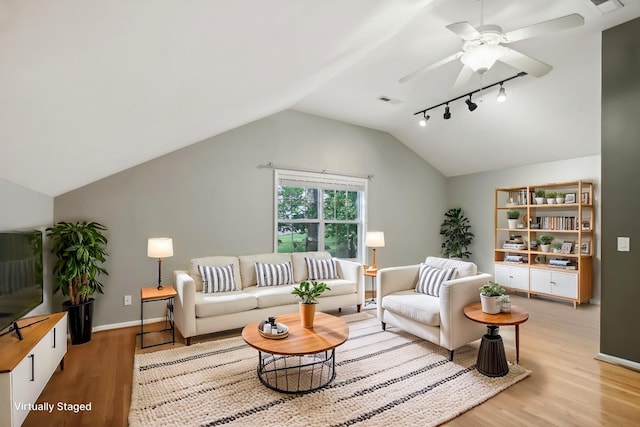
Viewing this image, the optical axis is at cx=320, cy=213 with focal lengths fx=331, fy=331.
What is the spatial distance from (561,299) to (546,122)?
270 centimetres

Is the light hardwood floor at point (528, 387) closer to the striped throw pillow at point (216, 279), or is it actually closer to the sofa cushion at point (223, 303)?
the sofa cushion at point (223, 303)

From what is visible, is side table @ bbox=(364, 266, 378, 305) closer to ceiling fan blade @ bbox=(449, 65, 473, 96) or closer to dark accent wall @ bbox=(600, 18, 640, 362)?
dark accent wall @ bbox=(600, 18, 640, 362)

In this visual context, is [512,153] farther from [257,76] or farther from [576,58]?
[257,76]

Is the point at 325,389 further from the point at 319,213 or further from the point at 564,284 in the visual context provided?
the point at 564,284

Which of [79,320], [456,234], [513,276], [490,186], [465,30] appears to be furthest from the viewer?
[456,234]

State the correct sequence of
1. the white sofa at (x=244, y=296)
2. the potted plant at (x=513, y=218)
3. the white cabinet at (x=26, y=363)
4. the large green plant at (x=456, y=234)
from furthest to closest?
1. the large green plant at (x=456, y=234)
2. the potted plant at (x=513, y=218)
3. the white sofa at (x=244, y=296)
4. the white cabinet at (x=26, y=363)

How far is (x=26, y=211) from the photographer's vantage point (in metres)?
2.79

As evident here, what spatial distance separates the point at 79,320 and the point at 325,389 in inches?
103


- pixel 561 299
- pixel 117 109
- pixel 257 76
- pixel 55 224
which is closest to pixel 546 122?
pixel 561 299

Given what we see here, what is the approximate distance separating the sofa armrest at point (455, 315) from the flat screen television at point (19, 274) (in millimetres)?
3207

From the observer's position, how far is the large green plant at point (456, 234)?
6578 millimetres

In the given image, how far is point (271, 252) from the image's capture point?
16.1 feet

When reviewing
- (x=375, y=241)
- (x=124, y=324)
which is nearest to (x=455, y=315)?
(x=375, y=241)

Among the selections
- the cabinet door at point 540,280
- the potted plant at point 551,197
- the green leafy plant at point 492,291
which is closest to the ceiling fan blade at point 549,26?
the green leafy plant at point 492,291
